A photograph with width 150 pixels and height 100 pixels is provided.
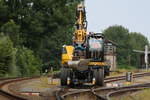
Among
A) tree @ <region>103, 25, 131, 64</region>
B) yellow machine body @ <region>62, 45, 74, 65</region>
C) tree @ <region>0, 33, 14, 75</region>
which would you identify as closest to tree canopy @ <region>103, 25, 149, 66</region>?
tree @ <region>103, 25, 131, 64</region>

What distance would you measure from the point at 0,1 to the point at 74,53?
30340 mm

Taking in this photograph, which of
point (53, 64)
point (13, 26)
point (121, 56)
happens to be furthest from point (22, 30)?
point (121, 56)

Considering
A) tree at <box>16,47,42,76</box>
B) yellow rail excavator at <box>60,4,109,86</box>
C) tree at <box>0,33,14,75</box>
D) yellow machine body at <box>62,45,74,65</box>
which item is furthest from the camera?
tree at <box>16,47,42,76</box>

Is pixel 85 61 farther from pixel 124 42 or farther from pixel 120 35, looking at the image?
pixel 120 35

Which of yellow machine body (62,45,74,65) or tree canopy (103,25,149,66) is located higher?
tree canopy (103,25,149,66)

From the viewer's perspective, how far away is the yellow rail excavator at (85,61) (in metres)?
25.5

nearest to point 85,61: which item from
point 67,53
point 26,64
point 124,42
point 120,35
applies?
point 67,53

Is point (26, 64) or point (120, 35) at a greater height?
point (120, 35)

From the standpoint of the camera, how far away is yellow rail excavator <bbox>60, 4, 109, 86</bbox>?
25.5 metres

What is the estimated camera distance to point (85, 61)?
25.0 m

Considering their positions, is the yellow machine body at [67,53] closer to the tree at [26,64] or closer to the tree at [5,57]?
the tree at [5,57]

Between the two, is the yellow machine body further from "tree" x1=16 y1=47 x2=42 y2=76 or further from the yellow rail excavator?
"tree" x1=16 y1=47 x2=42 y2=76

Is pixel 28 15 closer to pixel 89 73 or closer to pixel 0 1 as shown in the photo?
pixel 0 1

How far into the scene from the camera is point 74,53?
88.2 ft
